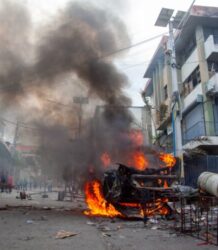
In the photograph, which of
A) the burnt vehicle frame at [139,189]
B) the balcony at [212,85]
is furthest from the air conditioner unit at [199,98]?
the burnt vehicle frame at [139,189]

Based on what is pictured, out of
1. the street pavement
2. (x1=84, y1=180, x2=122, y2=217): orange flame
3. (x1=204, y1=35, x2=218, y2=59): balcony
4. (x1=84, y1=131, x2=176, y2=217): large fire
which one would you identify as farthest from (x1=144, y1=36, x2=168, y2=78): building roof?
the street pavement

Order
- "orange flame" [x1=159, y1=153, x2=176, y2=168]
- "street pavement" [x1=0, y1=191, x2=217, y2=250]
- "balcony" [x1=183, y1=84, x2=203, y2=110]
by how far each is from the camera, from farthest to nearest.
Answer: "balcony" [x1=183, y1=84, x2=203, y2=110] < "orange flame" [x1=159, y1=153, x2=176, y2=168] < "street pavement" [x1=0, y1=191, x2=217, y2=250]

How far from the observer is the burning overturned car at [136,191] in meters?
8.76

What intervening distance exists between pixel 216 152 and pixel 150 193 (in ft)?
30.1

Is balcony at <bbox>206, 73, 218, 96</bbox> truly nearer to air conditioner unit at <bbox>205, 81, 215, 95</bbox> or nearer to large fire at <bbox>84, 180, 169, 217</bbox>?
air conditioner unit at <bbox>205, 81, 215, 95</bbox>

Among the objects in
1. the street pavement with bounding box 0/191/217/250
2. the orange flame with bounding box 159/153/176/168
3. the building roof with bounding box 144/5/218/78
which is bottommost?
the street pavement with bounding box 0/191/217/250

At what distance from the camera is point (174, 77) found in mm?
12508

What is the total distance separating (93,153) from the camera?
14.2 m

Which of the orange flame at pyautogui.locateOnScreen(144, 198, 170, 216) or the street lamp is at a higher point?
the street lamp

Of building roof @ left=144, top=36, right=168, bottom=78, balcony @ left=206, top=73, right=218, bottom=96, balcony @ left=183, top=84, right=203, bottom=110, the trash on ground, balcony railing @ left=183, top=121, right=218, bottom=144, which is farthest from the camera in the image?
building roof @ left=144, top=36, right=168, bottom=78

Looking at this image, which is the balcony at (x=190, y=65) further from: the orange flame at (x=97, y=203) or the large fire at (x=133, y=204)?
the orange flame at (x=97, y=203)

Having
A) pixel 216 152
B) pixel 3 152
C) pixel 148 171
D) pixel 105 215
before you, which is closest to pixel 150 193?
pixel 148 171

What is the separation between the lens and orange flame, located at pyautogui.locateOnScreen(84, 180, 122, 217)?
1005 centimetres

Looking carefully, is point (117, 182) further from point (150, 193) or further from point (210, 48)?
point (210, 48)
